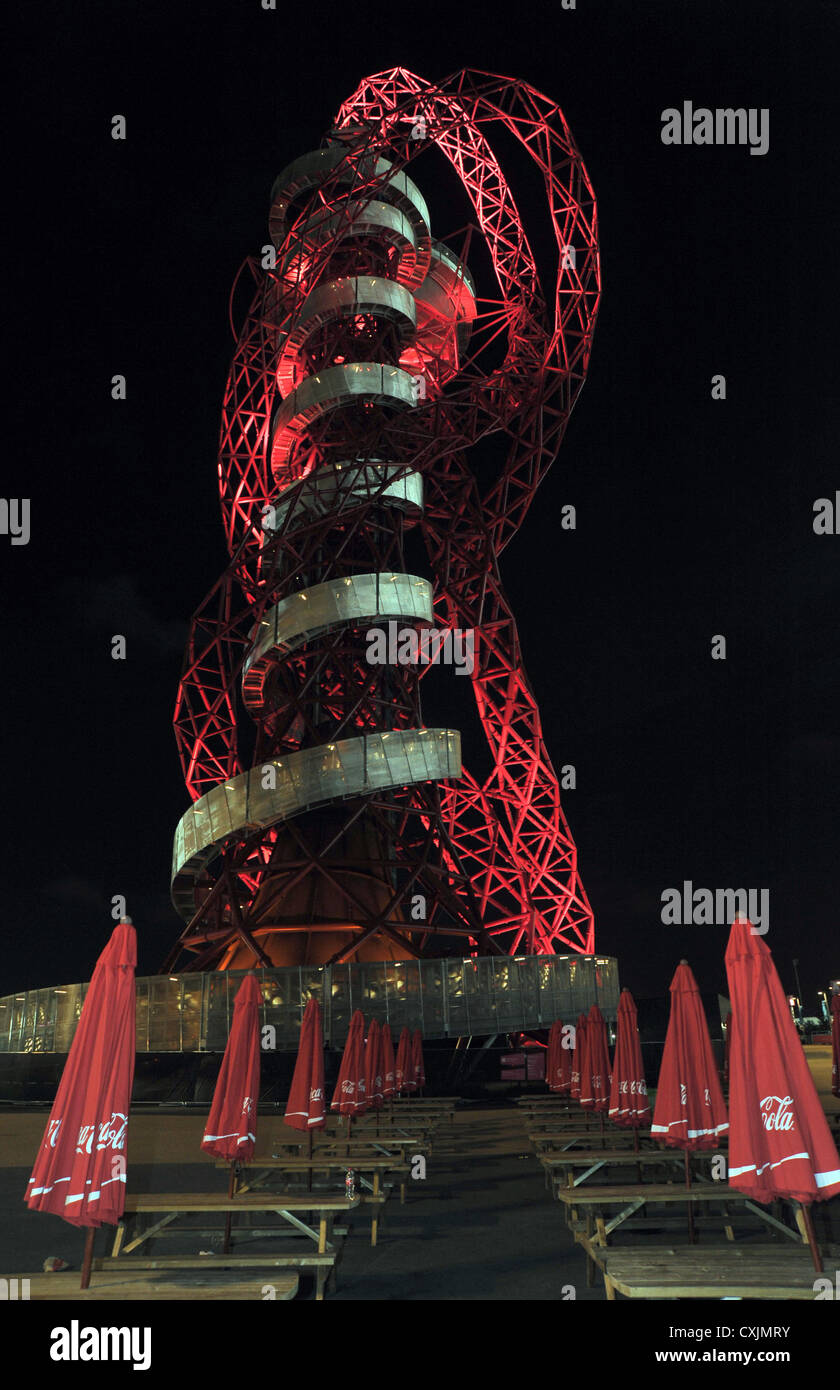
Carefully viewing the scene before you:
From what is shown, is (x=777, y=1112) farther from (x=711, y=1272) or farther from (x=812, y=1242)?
(x=711, y=1272)

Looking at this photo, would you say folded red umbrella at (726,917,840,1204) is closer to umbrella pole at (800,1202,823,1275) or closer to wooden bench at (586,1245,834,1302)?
umbrella pole at (800,1202,823,1275)

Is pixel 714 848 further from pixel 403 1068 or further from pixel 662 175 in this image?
pixel 403 1068

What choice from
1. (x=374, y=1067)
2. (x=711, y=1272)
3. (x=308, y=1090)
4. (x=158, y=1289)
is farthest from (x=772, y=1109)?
(x=374, y=1067)

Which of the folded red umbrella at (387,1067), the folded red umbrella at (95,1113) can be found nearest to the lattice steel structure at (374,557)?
the folded red umbrella at (387,1067)

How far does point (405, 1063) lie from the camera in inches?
942

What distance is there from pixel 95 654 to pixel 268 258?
22.5 m

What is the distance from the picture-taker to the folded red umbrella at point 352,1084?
15.2 m

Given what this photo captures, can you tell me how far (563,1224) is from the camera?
35.8 feet

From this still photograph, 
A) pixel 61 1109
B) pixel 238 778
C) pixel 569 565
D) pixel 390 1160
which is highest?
pixel 569 565

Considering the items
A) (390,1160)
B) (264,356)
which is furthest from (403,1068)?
(264,356)

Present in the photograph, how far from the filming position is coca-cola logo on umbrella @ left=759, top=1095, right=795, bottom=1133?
6668mm

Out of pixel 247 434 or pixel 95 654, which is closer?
pixel 247 434

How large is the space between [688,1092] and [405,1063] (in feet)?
48.9

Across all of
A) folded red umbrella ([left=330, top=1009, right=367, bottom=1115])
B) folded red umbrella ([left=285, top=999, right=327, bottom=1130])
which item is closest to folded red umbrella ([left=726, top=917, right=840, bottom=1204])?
folded red umbrella ([left=285, top=999, right=327, bottom=1130])
